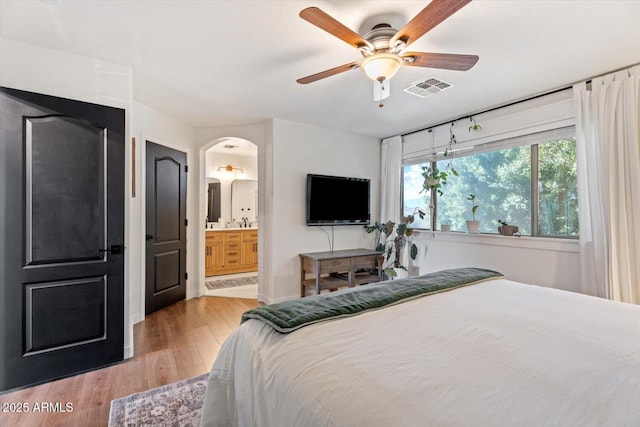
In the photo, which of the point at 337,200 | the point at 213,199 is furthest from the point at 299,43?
the point at 213,199

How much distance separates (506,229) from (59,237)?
4.11 m

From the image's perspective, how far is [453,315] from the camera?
138 cm

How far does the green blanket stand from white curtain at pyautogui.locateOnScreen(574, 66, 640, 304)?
1.24 meters

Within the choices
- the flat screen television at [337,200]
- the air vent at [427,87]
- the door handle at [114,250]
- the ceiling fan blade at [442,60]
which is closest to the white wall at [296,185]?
the flat screen television at [337,200]

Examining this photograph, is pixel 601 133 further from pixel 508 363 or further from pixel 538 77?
pixel 508 363

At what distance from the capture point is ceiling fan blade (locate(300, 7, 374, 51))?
139cm

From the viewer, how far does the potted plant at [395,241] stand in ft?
12.7

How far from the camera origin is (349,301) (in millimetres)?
1472

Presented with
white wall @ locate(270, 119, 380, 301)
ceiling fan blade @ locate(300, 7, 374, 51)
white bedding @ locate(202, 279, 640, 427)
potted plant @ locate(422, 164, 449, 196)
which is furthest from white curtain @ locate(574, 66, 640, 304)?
white wall @ locate(270, 119, 380, 301)

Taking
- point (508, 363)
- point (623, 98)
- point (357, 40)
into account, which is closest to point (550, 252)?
point (623, 98)

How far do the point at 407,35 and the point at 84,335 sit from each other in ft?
10.0

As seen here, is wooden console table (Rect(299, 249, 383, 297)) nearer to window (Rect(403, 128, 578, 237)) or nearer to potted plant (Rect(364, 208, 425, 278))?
potted plant (Rect(364, 208, 425, 278))

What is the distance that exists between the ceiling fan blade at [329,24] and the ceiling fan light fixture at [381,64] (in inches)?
3.3

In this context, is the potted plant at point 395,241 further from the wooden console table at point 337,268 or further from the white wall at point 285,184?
the white wall at point 285,184
